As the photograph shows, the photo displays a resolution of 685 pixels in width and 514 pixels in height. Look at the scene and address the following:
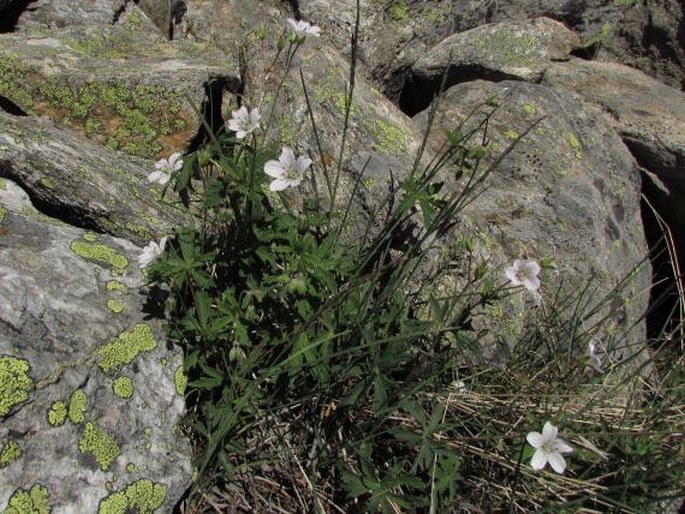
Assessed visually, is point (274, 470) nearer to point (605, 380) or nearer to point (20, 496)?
point (20, 496)

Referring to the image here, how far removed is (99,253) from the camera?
323 centimetres

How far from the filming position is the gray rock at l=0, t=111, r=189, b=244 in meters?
3.41

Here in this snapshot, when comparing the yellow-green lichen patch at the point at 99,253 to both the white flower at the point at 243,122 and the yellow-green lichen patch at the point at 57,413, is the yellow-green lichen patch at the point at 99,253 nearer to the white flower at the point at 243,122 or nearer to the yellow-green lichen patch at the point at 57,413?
the yellow-green lichen patch at the point at 57,413

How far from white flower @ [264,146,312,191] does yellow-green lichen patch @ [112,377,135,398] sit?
1.06 m

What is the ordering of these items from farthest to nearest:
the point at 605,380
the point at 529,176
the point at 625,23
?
1. the point at 625,23
2. the point at 529,176
3. the point at 605,380

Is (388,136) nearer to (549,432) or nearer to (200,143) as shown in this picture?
(200,143)

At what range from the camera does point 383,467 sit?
326cm

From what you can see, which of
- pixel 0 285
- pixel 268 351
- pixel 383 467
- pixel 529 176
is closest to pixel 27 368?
pixel 0 285

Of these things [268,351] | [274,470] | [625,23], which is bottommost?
[274,470]

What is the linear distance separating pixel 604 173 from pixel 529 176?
2.85 feet

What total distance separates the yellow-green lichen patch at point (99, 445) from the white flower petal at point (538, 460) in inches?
67.5

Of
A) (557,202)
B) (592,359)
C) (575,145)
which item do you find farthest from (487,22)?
(592,359)

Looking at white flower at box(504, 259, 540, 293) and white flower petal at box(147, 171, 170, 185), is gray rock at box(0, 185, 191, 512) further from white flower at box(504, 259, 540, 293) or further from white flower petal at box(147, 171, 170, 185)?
white flower at box(504, 259, 540, 293)

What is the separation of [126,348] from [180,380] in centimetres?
29
